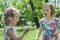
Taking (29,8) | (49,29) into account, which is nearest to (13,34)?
(49,29)

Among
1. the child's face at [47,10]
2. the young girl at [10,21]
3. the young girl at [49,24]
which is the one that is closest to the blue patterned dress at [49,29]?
the young girl at [49,24]

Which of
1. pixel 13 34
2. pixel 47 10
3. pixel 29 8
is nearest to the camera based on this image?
pixel 13 34

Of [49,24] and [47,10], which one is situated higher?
[47,10]

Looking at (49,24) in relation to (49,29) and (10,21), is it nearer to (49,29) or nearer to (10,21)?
(49,29)

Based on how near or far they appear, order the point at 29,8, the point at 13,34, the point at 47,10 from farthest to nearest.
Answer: the point at 29,8, the point at 47,10, the point at 13,34

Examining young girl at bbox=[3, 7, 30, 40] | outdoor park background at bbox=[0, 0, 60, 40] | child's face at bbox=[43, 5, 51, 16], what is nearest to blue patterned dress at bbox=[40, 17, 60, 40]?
child's face at bbox=[43, 5, 51, 16]

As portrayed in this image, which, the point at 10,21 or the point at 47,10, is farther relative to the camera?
the point at 47,10

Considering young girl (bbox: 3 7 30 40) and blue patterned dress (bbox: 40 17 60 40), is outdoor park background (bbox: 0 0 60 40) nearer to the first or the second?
blue patterned dress (bbox: 40 17 60 40)

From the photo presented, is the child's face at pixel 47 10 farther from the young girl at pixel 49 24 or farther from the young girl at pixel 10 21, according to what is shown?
the young girl at pixel 10 21

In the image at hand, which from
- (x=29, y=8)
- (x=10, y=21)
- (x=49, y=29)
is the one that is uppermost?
(x=10, y=21)

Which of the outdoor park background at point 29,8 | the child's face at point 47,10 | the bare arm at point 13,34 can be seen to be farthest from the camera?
the outdoor park background at point 29,8

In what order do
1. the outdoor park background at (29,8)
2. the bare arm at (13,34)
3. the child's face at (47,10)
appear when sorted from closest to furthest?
the bare arm at (13,34)
the child's face at (47,10)
the outdoor park background at (29,8)

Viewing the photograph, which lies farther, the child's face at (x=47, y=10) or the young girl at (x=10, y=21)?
the child's face at (x=47, y=10)

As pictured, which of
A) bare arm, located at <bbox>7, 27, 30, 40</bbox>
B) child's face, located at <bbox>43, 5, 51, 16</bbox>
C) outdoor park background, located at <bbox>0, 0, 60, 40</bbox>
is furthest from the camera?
outdoor park background, located at <bbox>0, 0, 60, 40</bbox>
